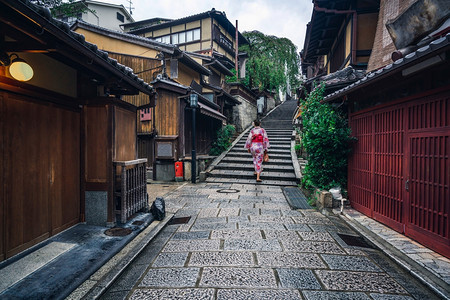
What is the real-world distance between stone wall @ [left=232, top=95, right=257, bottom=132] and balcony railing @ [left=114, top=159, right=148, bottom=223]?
17.2 meters

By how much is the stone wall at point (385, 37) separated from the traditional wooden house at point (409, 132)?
68 mm

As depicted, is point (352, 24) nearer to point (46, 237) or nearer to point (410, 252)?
point (410, 252)

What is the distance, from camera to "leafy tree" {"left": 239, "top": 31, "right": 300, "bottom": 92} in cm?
2909

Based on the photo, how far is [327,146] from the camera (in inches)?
289

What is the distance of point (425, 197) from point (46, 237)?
6937 millimetres

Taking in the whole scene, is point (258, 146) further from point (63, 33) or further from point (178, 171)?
point (63, 33)

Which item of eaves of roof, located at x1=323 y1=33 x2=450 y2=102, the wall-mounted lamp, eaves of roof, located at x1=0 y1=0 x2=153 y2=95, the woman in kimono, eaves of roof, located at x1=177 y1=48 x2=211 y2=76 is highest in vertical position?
eaves of roof, located at x1=177 y1=48 x2=211 y2=76

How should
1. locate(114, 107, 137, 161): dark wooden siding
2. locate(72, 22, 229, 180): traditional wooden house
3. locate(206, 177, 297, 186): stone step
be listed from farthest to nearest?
locate(72, 22, 229, 180): traditional wooden house
locate(206, 177, 297, 186): stone step
locate(114, 107, 137, 161): dark wooden siding

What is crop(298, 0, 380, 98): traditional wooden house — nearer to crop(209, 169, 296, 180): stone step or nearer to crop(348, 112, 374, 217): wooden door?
crop(348, 112, 374, 217): wooden door

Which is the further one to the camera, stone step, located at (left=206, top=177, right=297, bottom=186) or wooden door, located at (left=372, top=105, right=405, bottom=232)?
stone step, located at (left=206, top=177, right=297, bottom=186)

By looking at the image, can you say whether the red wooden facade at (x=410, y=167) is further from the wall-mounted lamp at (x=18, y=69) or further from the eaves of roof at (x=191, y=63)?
the eaves of roof at (x=191, y=63)

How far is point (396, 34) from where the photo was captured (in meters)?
7.00

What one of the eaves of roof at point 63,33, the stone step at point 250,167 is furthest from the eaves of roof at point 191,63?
the eaves of roof at point 63,33

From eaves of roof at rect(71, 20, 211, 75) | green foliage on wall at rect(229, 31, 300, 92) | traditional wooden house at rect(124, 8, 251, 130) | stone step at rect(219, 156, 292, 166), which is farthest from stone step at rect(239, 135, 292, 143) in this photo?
green foliage on wall at rect(229, 31, 300, 92)
